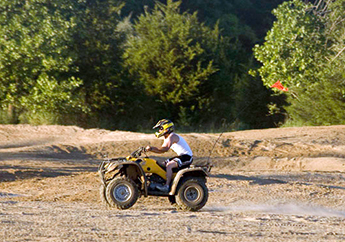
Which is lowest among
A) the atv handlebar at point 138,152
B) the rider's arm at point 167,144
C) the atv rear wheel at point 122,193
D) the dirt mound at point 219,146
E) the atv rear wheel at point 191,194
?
the atv rear wheel at point 122,193

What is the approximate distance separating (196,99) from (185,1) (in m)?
26.6

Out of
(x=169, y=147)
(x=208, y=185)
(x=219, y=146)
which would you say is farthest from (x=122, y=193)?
(x=219, y=146)

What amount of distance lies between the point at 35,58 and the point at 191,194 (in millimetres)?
16782

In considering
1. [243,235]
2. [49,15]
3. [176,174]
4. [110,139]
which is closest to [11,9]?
[49,15]

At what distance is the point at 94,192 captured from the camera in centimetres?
1238

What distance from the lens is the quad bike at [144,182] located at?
9.69 metres

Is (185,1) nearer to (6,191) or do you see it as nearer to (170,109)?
(170,109)

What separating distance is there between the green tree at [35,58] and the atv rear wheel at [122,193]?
15600 millimetres

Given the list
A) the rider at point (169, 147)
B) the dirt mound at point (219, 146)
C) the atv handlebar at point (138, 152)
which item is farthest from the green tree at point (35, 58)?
the rider at point (169, 147)

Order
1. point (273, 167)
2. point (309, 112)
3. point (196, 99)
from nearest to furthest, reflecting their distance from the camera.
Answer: point (273, 167) < point (309, 112) < point (196, 99)

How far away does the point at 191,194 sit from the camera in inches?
388

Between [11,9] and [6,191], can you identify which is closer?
[6,191]

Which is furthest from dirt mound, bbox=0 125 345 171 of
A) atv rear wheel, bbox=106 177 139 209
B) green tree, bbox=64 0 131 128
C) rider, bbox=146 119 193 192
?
atv rear wheel, bbox=106 177 139 209

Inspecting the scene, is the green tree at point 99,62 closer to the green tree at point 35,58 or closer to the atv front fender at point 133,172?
the green tree at point 35,58
